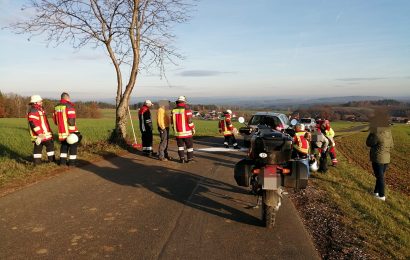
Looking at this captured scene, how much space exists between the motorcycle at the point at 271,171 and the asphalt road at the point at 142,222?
0.43m

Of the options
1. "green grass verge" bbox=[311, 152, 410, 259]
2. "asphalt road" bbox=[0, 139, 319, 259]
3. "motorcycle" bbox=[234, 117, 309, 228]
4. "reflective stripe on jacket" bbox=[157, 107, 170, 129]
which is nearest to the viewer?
"asphalt road" bbox=[0, 139, 319, 259]

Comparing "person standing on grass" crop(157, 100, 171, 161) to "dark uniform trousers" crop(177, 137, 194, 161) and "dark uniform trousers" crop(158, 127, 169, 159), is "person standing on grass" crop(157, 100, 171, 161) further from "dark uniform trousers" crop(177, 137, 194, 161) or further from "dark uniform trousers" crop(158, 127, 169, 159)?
"dark uniform trousers" crop(177, 137, 194, 161)

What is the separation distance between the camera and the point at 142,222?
557 cm

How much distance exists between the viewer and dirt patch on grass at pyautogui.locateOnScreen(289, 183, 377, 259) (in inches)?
183

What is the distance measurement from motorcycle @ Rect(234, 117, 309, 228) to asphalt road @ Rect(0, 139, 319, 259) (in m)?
0.43

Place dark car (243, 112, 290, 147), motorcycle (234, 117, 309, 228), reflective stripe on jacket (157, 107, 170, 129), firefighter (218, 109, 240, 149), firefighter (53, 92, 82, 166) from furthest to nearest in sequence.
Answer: firefighter (218, 109, 240, 149)
dark car (243, 112, 290, 147)
reflective stripe on jacket (157, 107, 170, 129)
firefighter (53, 92, 82, 166)
motorcycle (234, 117, 309, 228)

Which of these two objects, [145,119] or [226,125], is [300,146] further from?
[226,125]

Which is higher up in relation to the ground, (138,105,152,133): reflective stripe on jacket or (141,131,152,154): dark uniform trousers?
(138,105,152,133): reflective stripe on jacket

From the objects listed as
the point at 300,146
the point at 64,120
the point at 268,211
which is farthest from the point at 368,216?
the point at 64,120

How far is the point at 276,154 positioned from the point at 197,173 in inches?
173

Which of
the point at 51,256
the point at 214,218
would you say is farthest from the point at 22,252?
the point at 214,218

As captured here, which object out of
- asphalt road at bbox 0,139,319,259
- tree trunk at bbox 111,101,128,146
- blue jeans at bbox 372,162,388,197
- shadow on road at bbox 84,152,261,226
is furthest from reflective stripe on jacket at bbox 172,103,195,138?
blue jeans at bbox 372,162,388,197

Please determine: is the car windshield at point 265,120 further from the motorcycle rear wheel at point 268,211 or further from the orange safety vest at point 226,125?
the motorcycle rear wheel at point 268,211

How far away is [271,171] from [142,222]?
2.14m
